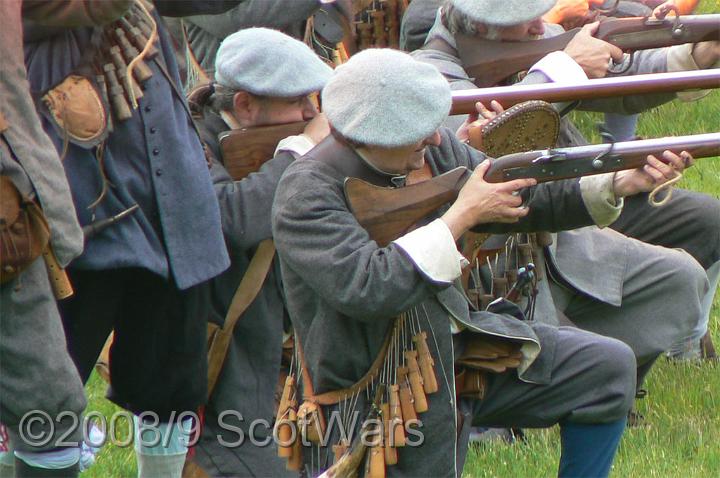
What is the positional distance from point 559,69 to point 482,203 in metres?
1.39

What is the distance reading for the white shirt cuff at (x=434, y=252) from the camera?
140 inches

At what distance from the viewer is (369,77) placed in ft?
11.9

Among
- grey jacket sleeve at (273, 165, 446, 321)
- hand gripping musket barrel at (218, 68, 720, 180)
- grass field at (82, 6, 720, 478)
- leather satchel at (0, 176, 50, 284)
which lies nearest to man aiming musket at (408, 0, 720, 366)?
hand gripping musket barrel at (218, 68, 720, 180)

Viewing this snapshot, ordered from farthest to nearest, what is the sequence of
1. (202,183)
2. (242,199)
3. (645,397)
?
(645,397) → (242,199) → (202,183)

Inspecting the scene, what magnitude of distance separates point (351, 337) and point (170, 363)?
23.7 inches

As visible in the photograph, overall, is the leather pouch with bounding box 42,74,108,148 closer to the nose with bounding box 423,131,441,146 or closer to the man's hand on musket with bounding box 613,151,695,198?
the nose with bounding box 423,131,441,146

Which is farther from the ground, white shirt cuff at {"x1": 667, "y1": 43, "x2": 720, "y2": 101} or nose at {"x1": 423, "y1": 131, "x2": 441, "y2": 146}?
nose at {"x1": 423, "y1": 131, "x2": 441, "y2": 146}

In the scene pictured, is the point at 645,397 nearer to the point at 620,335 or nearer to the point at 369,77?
the point at 620,335

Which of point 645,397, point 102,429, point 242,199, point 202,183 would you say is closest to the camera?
point 202,183

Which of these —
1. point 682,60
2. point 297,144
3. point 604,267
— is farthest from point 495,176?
point 682,60

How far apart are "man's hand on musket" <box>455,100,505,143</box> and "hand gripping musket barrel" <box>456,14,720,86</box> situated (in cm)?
45

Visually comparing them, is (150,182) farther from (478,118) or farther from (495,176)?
(478,118)

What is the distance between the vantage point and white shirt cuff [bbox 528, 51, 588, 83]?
491 centimetres

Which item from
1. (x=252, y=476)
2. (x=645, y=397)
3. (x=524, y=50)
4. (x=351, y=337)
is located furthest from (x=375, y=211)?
(x=645, y=397)
